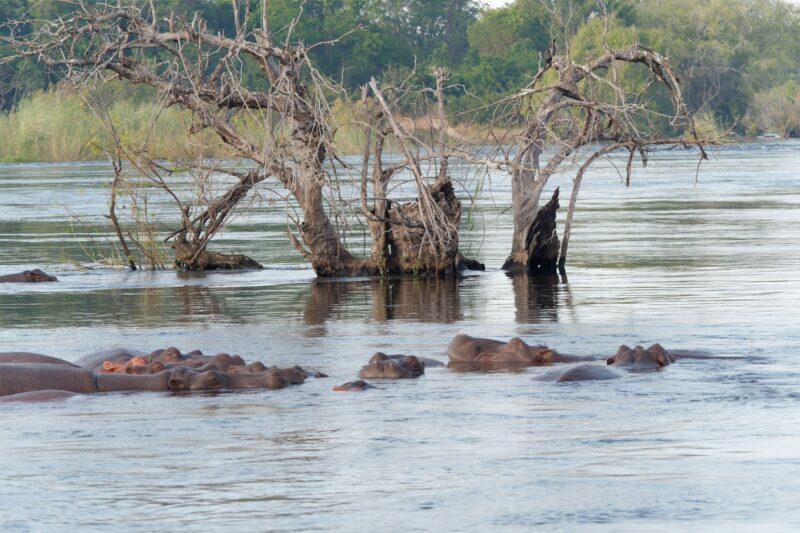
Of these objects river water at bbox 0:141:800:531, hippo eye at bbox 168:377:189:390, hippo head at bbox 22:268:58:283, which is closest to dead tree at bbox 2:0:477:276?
river water at bbox 0:141:800:531

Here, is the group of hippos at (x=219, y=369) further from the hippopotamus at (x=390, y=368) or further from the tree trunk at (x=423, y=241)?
the tree trunk at (x=423, y=241)

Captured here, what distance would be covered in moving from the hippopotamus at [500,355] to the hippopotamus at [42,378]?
286 centimetres

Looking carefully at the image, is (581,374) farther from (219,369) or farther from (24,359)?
(24,359)

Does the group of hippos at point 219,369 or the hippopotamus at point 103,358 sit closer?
the group of hippos at point 219,369

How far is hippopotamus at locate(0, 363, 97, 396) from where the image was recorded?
10.9 meters

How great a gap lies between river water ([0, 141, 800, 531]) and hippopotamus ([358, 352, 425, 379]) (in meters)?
0.12

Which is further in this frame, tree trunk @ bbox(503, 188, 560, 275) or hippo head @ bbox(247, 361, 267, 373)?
tree trunk @ bbox(503, 188, 560, 275)

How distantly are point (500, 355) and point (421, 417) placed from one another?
220 centimetres

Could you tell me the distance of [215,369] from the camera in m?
11.3

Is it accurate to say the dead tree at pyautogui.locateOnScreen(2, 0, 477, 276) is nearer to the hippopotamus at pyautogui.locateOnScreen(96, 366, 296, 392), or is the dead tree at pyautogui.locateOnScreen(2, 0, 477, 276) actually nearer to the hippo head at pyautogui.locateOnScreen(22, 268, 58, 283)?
the hippo head at pyautogui.locateOnScreen(22, 268, 58, 283)

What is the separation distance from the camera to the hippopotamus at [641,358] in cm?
1154

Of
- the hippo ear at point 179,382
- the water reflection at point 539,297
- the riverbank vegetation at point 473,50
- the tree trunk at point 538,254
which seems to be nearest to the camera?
the hippo ear at point 179,382

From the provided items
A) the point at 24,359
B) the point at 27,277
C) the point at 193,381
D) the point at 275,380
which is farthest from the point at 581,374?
the point at 27,277

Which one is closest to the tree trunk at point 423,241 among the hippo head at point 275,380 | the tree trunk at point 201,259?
the tree trunk at point 201,259
